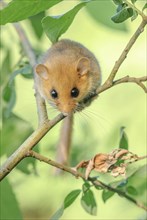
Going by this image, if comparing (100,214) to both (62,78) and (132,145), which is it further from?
(62,78)

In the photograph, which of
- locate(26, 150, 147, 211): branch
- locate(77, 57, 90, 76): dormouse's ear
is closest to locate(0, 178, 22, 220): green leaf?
locate(26, 150, 147, 211): branch

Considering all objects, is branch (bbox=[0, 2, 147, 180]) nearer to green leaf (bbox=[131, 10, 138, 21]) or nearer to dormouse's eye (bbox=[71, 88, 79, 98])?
green leaf (bbox=[131, 10, 138, 21])

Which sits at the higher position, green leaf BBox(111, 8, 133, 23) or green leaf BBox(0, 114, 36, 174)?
green leaf BBox(0, 114, 36, 174)

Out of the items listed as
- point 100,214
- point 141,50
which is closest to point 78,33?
point 141,50

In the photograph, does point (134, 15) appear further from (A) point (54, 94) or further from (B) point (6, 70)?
(B) point (6, 70)

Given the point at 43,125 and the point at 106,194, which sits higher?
the point at 43,125

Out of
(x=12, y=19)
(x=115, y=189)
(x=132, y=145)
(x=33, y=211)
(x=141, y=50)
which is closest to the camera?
(x=12, y=19)

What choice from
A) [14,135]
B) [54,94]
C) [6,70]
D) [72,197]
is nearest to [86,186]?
[72,197]
